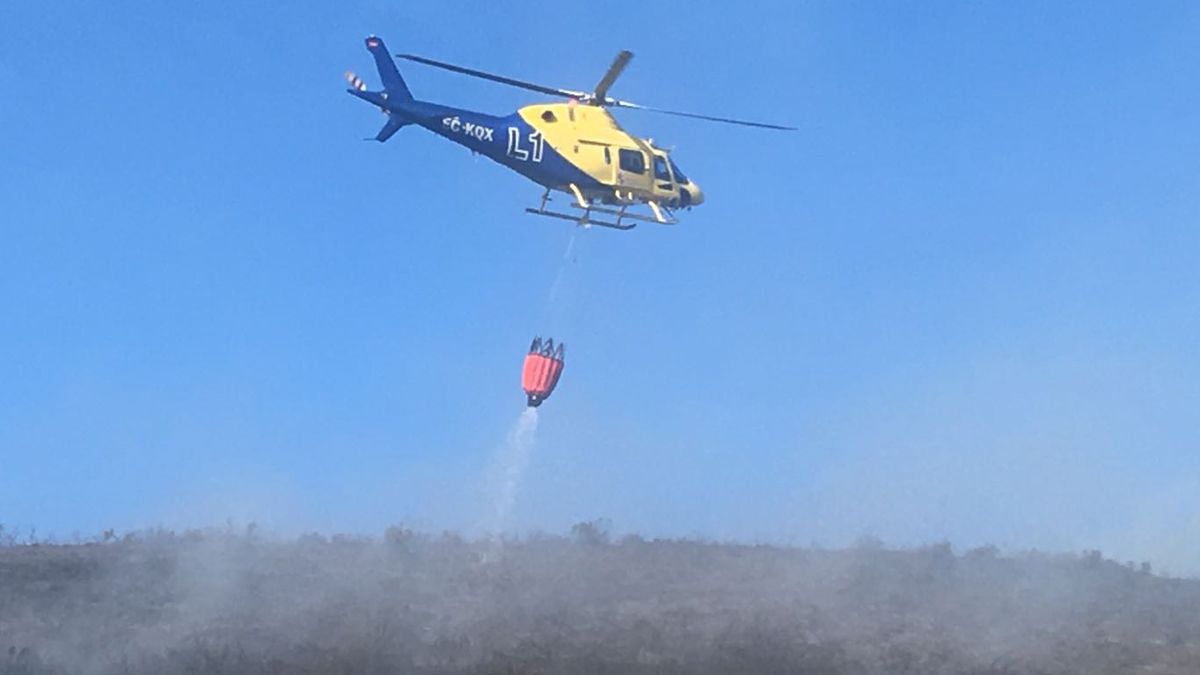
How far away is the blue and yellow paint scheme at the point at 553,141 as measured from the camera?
28.4m

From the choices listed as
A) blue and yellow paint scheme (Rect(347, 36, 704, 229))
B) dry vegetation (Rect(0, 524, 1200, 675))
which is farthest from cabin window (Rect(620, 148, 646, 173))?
dry vegetation (Rect(0, 524, 1200, 675))

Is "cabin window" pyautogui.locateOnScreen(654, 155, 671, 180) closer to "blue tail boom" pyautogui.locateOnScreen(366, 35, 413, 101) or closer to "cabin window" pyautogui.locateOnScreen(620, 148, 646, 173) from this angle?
"cabin window" pyautogui.locateOnScreen(620, 148, 646, 173)

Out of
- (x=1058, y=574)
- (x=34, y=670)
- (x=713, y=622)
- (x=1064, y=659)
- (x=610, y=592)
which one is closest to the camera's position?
(x=34, y=670)

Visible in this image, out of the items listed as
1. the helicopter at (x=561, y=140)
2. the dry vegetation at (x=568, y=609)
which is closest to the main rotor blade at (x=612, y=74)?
the helicopter at (x=561, y=140)

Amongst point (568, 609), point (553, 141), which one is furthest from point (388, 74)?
point (568, 609)

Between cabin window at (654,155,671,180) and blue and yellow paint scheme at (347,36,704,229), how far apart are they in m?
0.03

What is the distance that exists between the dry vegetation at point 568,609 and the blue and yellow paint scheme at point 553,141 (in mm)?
8184

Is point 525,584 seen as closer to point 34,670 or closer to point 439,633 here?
point 439,633

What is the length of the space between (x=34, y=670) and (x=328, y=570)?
10.0 meters

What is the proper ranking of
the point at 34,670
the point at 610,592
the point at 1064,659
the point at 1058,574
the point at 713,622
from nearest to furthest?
the point at 34,670, the point at 1064,659, the point at 713,622, the point at 610,592, the point at 1058,574

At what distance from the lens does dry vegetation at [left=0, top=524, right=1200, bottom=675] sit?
2611 centimetres

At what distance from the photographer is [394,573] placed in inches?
1342

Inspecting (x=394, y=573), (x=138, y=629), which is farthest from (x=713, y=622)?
(x=138, y=629)

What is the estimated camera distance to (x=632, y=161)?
1167 inches
